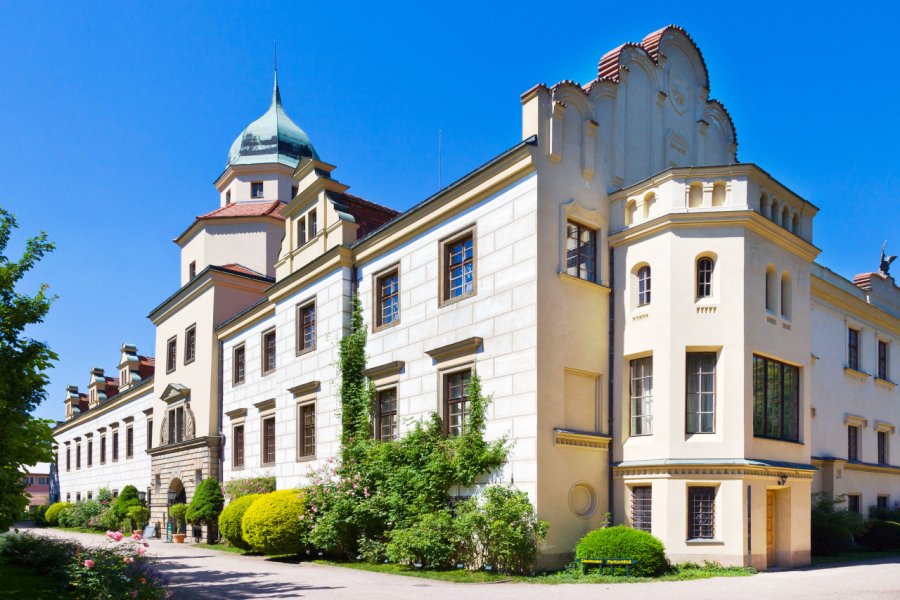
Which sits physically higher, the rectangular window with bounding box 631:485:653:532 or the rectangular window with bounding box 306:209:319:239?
the rectangular window with bounding box 306:209:319:239

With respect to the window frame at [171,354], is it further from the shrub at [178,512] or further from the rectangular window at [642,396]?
the rectangular window at [642,396]

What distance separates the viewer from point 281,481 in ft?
94.6

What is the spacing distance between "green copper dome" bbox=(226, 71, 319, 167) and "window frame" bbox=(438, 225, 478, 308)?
21472 millimetres

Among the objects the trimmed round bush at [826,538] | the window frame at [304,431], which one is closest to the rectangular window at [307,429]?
the window frame at [304,431]

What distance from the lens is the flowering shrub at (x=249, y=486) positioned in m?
29.7

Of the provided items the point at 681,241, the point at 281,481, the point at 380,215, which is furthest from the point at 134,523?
the point at 681,241

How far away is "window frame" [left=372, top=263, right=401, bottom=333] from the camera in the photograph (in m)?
24.4

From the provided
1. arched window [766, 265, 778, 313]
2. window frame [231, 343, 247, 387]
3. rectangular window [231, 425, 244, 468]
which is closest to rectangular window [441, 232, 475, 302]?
arched window [766, 265, 778, 313]

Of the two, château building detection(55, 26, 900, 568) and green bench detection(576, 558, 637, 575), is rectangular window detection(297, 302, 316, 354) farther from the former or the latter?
green bench detection(576, 558, 637, 575)

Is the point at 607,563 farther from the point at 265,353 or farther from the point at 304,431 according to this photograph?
the point at 265,353

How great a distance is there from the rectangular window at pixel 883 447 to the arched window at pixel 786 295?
12.1 meters

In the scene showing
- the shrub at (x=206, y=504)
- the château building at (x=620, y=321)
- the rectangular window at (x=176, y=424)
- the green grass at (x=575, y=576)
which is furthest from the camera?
the rectangular window at (x=176, y=424)

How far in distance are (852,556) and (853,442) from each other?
22.0 ft

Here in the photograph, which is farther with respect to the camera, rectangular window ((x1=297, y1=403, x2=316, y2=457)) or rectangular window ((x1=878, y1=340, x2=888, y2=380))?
rectangular window ((x1=878, y1=340, x2=888, y2=380))
